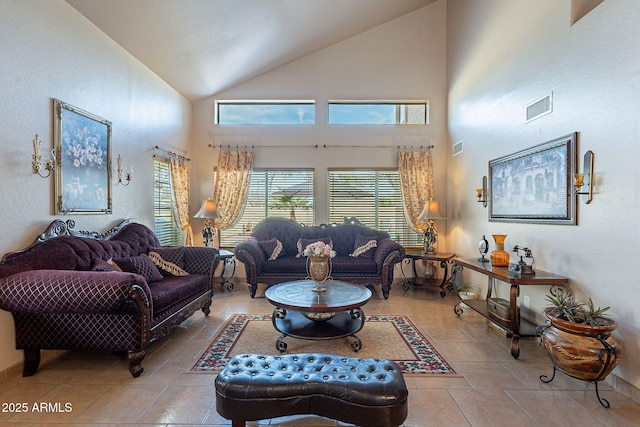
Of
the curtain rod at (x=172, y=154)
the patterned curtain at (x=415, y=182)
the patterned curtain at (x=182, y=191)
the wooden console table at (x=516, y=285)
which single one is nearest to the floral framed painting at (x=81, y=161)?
the curtain rod at (x=172, y=154)

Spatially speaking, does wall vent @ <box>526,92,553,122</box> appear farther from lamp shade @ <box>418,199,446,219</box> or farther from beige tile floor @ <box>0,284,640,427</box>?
beige tile floor @ <box>0,284,640,427</box>

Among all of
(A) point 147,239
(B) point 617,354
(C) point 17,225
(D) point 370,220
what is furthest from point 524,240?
(C) point 17,225

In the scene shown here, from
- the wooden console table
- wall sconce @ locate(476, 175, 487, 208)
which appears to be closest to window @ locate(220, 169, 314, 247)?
wall sconce @ locate(476, 175, 487, 208)

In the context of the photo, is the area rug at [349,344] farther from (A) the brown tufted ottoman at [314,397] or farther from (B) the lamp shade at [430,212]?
(B) the lamp shade at [430,212]

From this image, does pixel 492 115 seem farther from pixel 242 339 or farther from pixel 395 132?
pixel 242 339

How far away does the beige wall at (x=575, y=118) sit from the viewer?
222cm

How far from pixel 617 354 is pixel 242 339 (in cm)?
304

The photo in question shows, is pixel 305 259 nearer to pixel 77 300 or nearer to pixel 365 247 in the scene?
pixel 365 247

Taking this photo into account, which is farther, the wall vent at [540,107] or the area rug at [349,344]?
the wall vent at [540,107]

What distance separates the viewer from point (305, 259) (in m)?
4.83

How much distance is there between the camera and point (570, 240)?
2.79m

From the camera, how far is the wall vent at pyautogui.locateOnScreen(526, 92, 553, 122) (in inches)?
121

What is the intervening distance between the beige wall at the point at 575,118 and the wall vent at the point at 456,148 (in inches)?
14.7

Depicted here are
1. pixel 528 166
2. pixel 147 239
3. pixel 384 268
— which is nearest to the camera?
pixel 528 166
